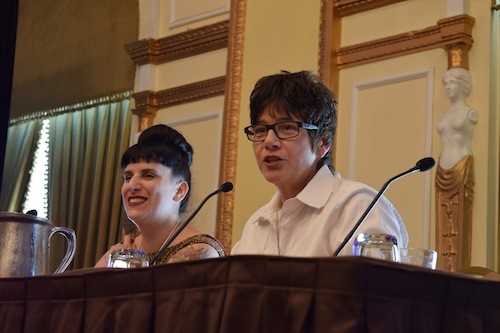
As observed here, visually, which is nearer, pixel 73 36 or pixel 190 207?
pixel 190 207

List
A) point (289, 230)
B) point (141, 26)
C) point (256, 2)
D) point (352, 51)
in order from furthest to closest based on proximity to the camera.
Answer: point (141, 26)
point (256, 2)
point (352, 51)
point (289, 230)

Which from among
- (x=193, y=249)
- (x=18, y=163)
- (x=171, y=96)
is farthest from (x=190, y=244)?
(x=18, y=163)

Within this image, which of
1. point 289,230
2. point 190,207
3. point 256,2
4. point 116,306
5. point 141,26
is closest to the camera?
point 116,306

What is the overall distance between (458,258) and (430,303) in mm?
3064

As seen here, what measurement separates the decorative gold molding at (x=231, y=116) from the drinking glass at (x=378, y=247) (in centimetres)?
383

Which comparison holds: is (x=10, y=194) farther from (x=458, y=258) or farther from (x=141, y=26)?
(x=458, y=258)

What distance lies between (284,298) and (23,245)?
3.95 feet

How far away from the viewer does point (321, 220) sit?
8.78 feet

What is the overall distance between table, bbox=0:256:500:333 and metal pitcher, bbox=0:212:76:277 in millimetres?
704

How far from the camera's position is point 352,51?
539 centimetres

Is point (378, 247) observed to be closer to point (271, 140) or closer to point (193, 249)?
point (271, 140)

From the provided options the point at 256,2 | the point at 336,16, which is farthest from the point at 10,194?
the point at 336,16

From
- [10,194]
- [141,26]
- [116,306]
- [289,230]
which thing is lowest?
[116,306]

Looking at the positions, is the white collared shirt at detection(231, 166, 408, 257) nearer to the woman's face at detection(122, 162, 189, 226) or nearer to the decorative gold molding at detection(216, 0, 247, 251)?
the woman's face at detection(122, 162, 189, 226)
